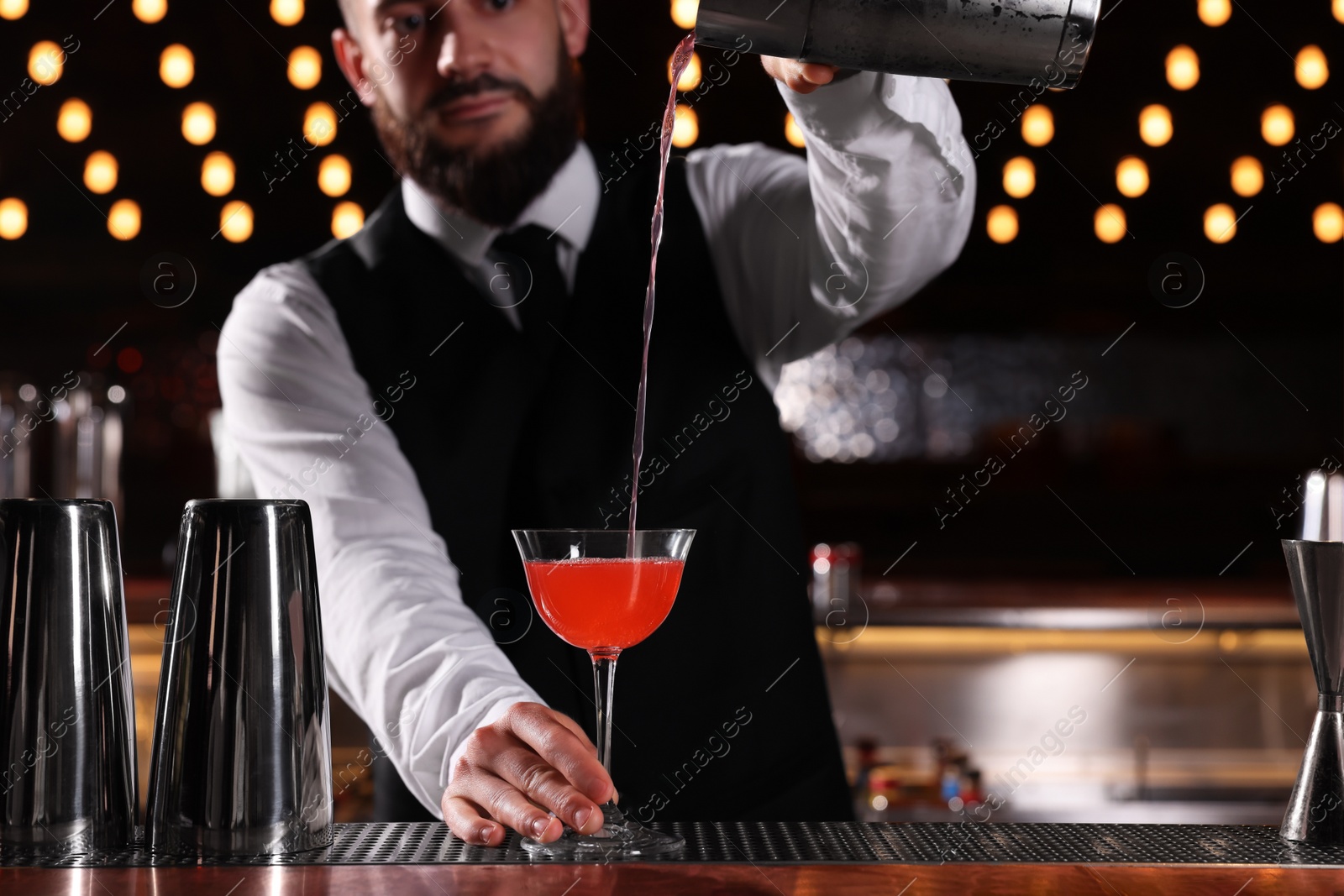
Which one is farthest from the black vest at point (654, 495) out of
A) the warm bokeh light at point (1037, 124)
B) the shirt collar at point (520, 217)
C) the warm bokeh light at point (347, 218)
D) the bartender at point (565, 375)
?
the warm bokeh light at point (1037, 124)

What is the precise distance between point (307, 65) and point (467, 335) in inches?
89.4

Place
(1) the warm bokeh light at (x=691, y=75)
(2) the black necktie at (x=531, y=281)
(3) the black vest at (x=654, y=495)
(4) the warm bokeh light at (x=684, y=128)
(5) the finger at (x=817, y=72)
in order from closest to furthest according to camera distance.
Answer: (5) the finger at (x=817, y=72), (3) the black vest at (x=654, y=495), (2) the black necktie at (x=531, y=281), (4) the warm bokeh light at (x=684, y=128), (1) the warm bokeh light at (x=691, y=75)

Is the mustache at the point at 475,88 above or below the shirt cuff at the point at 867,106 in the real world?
above

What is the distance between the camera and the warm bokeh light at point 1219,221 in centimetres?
442

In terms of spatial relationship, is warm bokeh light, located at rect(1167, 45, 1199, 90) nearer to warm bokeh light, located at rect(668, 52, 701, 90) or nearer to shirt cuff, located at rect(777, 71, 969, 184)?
warm bokeh light, located at rect(668, 52, 701, 90)

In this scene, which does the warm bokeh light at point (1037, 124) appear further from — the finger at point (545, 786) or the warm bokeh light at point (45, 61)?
the finger at point (545, 786)

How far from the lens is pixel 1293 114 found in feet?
14.0

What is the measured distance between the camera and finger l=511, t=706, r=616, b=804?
105 cm

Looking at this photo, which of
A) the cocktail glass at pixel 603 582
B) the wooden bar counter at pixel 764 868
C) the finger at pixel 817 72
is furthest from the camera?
the finger at pixel 817 72

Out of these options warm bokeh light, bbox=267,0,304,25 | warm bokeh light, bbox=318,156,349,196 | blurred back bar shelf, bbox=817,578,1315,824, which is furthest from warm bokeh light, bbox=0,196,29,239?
blurred back bar shelf, bbox=817,578,1315,824

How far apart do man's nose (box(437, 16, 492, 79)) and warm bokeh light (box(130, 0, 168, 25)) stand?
7.33ft

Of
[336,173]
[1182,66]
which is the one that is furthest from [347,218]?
[1182,66]

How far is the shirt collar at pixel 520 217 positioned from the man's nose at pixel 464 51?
0.70 feet

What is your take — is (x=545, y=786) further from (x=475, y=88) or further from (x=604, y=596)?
(x=475, y=88)
